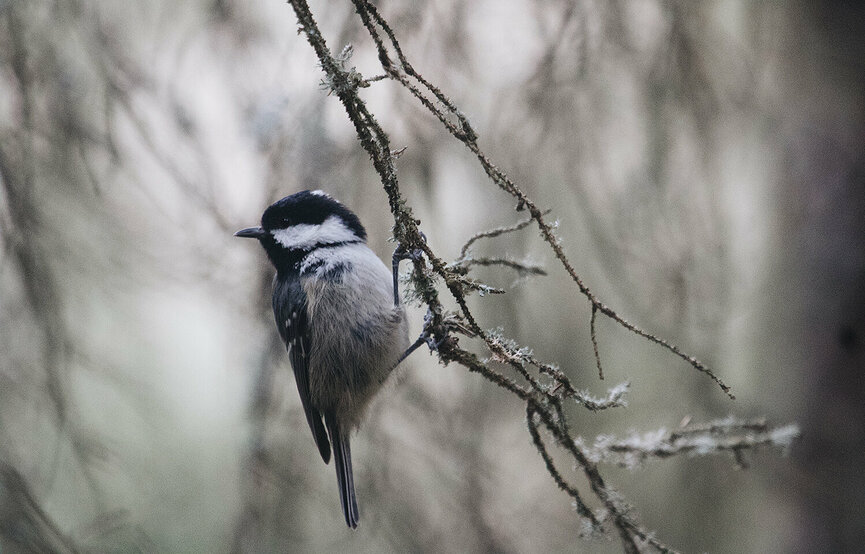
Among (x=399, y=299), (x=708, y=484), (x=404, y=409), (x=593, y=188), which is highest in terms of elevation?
(x=593, y=188)

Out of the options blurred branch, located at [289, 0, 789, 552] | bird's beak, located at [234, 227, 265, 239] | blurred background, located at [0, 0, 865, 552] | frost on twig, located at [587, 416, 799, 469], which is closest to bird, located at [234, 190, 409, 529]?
bird's beak, located at [234, 227, 265, 239]

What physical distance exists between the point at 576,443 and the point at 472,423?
72.6 inches

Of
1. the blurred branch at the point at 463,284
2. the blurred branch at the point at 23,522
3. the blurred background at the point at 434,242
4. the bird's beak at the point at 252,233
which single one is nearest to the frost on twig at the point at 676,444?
the blurred branch at the point at 463,284

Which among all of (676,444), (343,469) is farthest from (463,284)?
(343,469)

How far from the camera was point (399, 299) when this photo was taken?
2094mm

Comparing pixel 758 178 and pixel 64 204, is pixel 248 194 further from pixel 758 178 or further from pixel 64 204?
pixel 758 178

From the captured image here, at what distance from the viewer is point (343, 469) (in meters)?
2.28

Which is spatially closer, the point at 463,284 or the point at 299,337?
the point at 463,284

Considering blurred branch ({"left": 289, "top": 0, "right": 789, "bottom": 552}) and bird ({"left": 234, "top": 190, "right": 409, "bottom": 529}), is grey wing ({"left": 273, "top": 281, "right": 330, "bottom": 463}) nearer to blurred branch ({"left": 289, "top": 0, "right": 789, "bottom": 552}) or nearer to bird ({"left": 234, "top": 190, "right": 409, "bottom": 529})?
bird ({"left": 234, "top": 190, "right": 409, "bottom": 529})

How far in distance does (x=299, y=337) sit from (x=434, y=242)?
3.26 feet

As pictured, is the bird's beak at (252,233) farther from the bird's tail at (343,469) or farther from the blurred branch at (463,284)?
the blurred branch at (463,284)

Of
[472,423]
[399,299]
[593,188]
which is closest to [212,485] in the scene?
[472,423]

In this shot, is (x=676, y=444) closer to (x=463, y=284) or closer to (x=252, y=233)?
(x=463, y=284)

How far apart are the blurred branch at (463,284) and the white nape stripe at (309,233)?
2.92 ft
